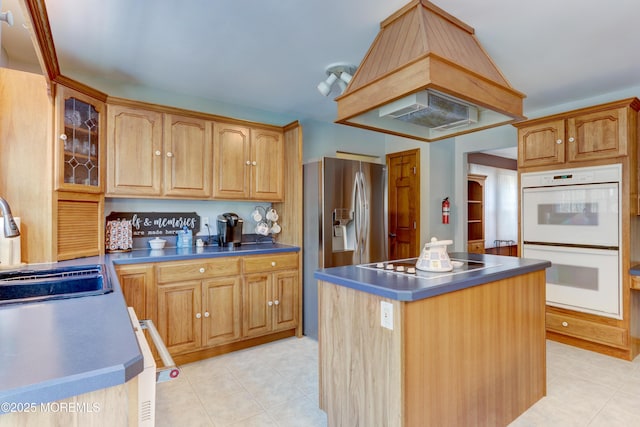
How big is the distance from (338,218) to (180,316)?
170 centimetres

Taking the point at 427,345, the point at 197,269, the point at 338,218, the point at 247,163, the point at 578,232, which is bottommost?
the point at 427,345

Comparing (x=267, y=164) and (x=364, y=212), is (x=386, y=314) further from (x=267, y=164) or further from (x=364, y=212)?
(x=267, y=164)

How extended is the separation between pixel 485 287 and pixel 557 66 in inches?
82.5

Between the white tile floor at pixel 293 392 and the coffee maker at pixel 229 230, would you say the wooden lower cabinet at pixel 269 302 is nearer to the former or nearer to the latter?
the white tile floor at pixel 293 392

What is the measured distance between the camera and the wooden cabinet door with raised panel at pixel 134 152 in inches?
107

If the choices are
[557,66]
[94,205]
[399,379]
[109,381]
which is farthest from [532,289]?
[94,205]

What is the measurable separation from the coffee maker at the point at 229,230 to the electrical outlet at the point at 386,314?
212 centimetres

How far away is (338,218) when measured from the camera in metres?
3.43

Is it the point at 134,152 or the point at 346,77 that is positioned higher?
the point at 346,77

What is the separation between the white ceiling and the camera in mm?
1960

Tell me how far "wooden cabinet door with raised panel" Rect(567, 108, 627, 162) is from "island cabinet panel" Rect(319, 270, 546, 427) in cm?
163

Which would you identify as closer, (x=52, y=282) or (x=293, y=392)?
(x=52, y=282)

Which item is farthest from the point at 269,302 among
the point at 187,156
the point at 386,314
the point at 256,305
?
the point at 386,314

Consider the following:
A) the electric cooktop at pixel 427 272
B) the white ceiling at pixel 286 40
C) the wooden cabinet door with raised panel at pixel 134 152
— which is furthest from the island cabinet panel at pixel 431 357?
the wooden cabinet door with raised panel at pixel 134 152
